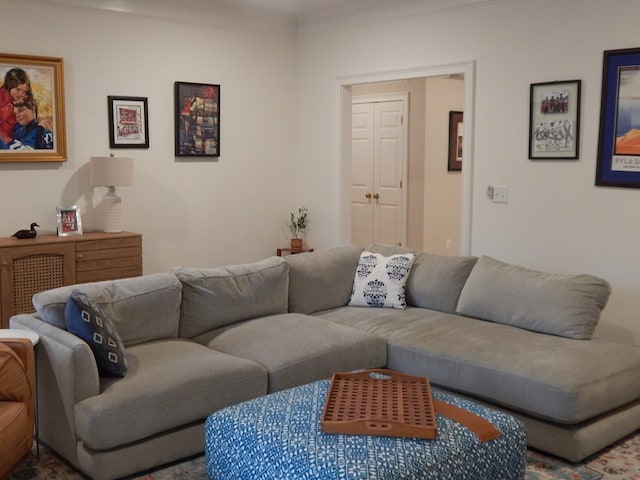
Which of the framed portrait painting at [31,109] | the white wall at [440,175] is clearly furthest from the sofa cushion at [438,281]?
the white wall at [440,175]

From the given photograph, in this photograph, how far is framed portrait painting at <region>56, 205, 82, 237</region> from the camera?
5.33 m

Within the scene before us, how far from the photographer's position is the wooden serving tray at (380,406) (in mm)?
2566

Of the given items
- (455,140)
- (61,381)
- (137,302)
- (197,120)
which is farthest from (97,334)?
(455,140)

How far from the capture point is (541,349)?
3.61 metres

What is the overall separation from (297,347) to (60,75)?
300 cm

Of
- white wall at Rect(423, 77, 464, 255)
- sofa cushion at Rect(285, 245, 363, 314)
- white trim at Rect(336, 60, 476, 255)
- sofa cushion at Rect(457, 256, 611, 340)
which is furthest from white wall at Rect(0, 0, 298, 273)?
sofa cushion at Rect(457, 256, 611, 340)

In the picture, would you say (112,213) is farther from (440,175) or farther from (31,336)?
(440,175)

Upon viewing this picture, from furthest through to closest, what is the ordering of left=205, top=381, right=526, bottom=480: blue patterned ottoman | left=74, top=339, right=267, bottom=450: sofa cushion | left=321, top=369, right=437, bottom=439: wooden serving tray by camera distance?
left=74, top=339, right=267, bottom=450: sofa cushion < left=321, top=369, right=437, bottom=439: wooden serving tray < left=205, top=381, right=526, bottom=480: blue patterned ottoman

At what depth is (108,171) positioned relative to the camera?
5.37 m

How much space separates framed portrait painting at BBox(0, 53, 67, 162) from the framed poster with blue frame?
12.6 feet

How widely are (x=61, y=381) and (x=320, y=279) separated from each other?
1.92 metres

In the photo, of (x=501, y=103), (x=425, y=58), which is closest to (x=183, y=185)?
(x=425, y=58)

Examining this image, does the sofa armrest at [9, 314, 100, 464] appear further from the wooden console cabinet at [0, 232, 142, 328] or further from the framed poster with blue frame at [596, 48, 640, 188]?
the framed poster with blue frame at [596, 48, 640, 188]

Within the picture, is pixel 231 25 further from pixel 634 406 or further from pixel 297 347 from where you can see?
pixel 634 406
